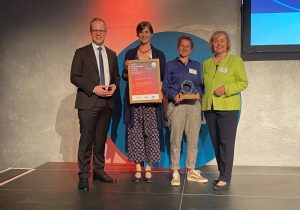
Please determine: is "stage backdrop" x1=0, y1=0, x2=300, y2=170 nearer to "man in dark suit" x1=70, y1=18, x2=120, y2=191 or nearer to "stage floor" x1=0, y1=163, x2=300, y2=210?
"stage floor" x1=0, y1=163, x2=300, y2=210

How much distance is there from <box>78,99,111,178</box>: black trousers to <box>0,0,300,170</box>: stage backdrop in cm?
115

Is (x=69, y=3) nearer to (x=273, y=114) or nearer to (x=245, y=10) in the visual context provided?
(x=245, y=10)

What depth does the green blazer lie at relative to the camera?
3561 millimetres

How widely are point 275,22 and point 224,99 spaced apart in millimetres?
1500

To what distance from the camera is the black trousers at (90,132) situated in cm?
362

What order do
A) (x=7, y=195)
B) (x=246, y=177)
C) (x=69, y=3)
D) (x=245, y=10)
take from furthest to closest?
(x=69, y=3), (x=245, y=10), (x=246, y=177), (x=7, y=195)

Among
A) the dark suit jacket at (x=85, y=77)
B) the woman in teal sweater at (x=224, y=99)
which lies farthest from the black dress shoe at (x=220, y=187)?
the dark suit jacket at (x=85, y=77)

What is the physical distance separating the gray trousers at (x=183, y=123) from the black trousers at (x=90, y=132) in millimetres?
647

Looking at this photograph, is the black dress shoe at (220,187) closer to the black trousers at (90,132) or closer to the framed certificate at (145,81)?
the framed certificate at (145,81)

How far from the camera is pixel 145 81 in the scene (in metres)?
3.82

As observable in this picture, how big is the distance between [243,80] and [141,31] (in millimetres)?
1092

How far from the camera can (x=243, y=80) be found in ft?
11.8

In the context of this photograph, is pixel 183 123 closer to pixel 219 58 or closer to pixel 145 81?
pixel 145 81

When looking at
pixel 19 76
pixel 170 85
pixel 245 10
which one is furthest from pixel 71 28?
pixel 245 10
